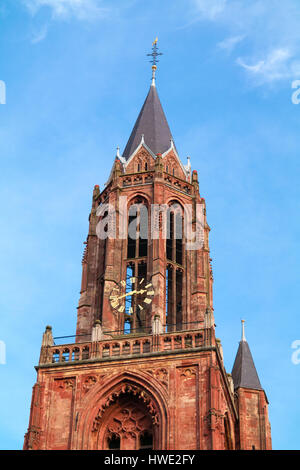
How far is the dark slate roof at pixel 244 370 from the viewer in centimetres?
5812

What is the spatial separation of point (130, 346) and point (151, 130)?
16.6 meters

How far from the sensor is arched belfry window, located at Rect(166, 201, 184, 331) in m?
55.3

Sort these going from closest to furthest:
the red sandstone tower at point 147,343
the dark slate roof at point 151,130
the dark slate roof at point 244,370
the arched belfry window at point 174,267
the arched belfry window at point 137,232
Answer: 1. the red sandstone tower at point 147,343
2. the arched belfry window at point 174,267
3. the arched belfry window at point 137,232
4. the dark slate roof at point 244,370
5. the dark slate roof at point 151,130

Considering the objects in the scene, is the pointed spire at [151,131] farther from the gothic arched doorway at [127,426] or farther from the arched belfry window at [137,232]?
the gothic arched doorway at [127,426]

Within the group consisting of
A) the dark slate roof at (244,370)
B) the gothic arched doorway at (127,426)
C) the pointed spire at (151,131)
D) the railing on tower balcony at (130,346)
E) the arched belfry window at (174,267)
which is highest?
the pointed spire at (151,131)

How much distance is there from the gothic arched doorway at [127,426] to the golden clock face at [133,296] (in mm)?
5582

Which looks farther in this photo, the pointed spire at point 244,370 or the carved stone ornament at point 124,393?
the pointed spire at point 244,370

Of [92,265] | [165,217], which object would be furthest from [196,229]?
[92,265]

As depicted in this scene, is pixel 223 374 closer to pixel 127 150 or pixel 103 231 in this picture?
pixel 103 231

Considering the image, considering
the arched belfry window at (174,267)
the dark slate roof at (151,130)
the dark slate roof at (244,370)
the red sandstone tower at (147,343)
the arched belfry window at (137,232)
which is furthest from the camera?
the dark slate roof at (151,130)

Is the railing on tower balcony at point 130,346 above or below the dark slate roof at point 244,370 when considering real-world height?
below

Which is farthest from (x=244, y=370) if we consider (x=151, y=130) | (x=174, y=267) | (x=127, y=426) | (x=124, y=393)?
(x=151, y=130)

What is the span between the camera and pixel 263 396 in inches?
2279

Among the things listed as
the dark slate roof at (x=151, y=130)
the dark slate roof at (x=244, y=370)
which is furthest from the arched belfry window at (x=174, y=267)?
the dark slate roof at (x=244, y=370)
